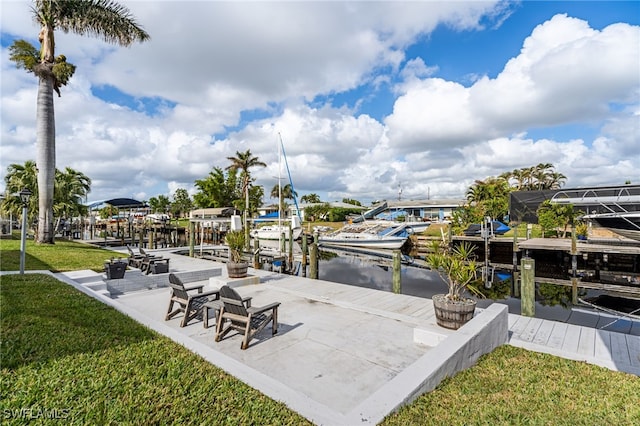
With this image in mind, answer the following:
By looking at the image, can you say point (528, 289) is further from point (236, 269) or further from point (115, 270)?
point (115, 270)

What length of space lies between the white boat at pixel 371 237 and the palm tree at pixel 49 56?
19.5 m

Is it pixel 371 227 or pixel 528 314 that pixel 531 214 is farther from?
pixel 528 314

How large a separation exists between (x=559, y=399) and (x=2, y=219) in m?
32.8

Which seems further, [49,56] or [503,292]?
[49,56]

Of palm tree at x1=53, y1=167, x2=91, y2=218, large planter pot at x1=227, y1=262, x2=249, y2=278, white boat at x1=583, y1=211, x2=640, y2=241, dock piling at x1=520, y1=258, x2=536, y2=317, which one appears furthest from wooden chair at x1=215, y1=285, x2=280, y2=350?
palm tree at x1=53, y1=167, x2=91, y2=218

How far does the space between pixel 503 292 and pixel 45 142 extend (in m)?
20.9

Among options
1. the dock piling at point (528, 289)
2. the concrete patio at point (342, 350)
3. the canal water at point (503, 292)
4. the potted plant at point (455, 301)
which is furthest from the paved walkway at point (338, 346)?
the canal water at point (503, 292)

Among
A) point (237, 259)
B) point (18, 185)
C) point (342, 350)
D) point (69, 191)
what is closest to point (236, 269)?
point (237, 259)

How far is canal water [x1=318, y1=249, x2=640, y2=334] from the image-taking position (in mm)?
8641

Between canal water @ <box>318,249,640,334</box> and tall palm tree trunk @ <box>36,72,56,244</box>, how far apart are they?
13581 millimetres

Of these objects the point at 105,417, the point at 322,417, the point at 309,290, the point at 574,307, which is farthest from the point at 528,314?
the point at 105,417

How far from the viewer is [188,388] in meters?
3.19

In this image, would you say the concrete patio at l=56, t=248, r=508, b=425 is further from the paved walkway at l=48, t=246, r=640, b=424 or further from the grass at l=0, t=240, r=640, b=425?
the grass at l=0, t=240, r=640, b=425

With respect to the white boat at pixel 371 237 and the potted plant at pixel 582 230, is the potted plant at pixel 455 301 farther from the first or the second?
the potted plant at pixel 582 230
